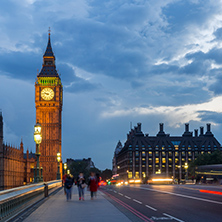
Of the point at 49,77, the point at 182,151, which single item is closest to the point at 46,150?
the point at 49,77

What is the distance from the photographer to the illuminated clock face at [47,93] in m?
138

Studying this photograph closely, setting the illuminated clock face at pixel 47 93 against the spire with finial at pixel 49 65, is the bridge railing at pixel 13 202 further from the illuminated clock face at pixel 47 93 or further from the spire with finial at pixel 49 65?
the spire with finial at pixel 49 65

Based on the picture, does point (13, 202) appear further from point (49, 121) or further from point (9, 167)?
point (49, 121)

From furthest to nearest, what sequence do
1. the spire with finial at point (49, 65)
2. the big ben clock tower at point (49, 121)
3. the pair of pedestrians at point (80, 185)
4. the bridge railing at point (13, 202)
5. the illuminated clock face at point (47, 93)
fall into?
the spire with finial at point (49, 65)
the illuminated clock face at point (47, 93)
the big ben clock tower at point (49, 121)
the pair of pedestrians at point (80, 185)
the bridge railing at point (13, 202)

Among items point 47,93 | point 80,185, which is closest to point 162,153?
point 47,93

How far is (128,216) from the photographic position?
15.5 m

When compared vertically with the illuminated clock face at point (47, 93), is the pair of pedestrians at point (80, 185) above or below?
below

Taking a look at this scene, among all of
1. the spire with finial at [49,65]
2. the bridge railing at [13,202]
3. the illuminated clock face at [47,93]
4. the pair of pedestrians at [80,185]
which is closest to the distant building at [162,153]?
the spire with finial at [49,65]

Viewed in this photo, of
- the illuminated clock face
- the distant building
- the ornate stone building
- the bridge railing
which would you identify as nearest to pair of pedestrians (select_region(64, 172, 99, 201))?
the bridge railing

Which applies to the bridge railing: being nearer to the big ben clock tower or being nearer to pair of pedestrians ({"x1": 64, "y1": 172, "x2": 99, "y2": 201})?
pair of pedestrians ({"x1": 64, "y1": 172, "x2": 99, "y2": 201})

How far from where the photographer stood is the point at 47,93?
13888cm

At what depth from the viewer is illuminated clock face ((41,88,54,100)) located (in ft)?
453

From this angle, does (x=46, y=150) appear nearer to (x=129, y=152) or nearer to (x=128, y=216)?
(x=129, y=152)

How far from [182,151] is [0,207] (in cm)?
17612
